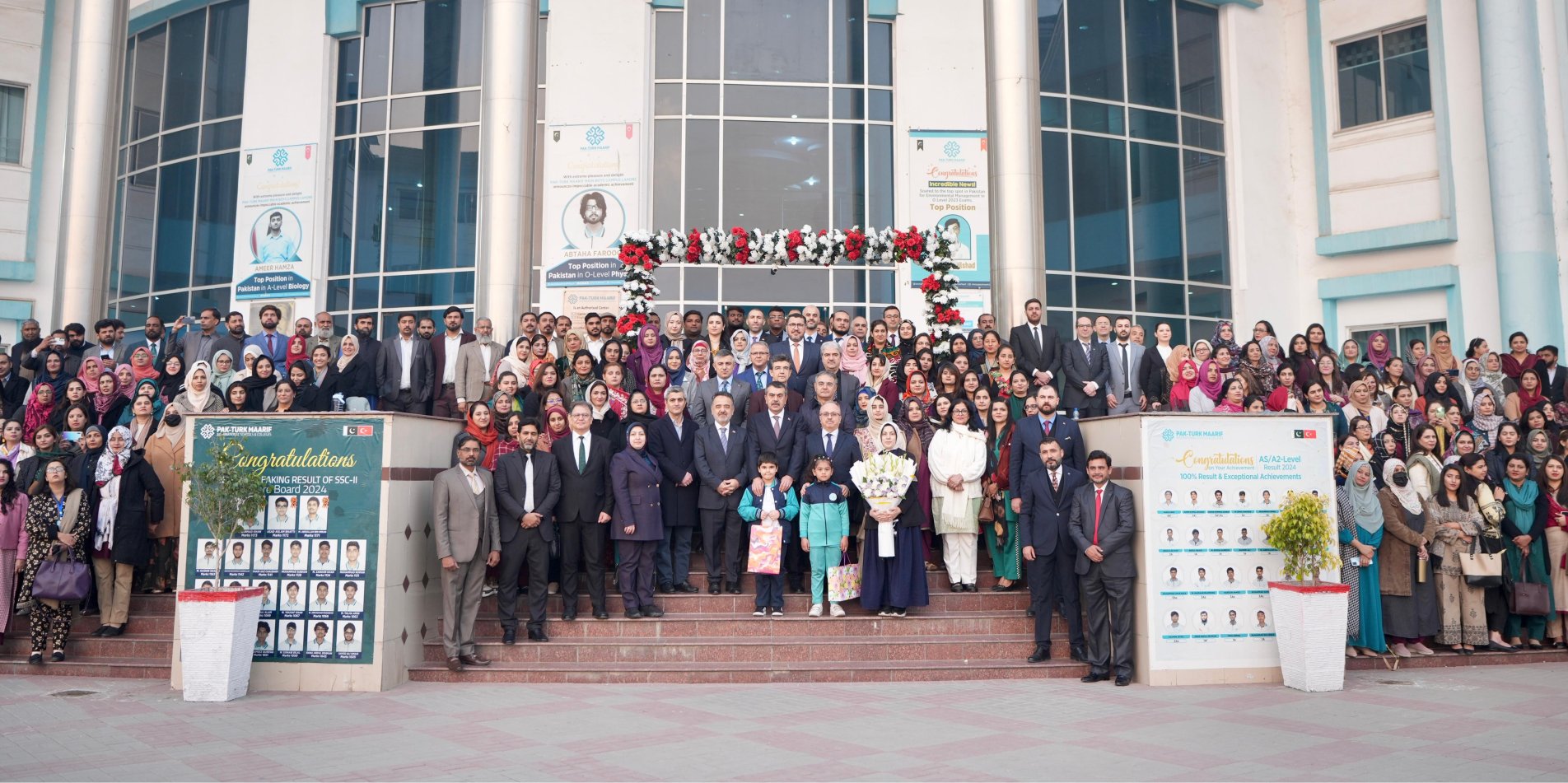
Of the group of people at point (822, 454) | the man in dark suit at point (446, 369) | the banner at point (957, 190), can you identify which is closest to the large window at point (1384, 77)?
the banner at point (957, 190)

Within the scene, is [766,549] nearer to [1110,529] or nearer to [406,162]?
[1110,529]

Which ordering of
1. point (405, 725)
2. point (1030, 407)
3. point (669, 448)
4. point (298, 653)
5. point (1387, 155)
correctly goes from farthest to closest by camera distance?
point (1387, 155) < point (1030, 407) < point (669, 448) < point (298, 653) < point (405, 725)

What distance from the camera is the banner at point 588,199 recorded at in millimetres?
18531

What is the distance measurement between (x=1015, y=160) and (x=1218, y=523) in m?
8.02

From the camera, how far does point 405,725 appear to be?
6906mm

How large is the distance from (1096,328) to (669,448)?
16.7ft

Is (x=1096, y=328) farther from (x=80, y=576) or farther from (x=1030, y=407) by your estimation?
(x=80, y=576)

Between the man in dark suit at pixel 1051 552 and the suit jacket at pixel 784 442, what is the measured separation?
1886 mm

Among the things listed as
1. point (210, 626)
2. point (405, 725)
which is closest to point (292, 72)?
point (210, 626)

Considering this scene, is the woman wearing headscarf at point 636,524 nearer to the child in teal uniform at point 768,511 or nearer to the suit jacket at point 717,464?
the suit jacket at point 717,464

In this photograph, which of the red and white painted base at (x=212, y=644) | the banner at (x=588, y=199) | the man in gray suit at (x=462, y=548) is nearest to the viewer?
the red and white painted base at (x=212, y=644)

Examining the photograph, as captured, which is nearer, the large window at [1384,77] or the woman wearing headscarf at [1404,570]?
the woman wearing headscarf at [1404,570]

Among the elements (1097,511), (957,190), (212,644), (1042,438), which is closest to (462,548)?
(212,644)

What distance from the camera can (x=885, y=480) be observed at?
911 cm
